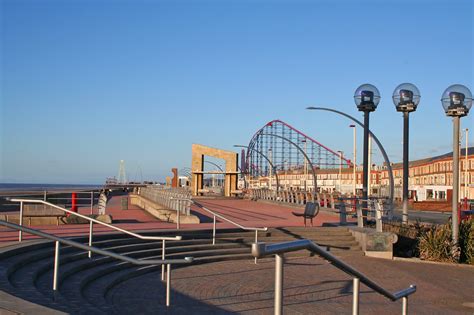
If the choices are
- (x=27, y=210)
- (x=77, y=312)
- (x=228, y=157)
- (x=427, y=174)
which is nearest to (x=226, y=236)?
(x=27, y=210)

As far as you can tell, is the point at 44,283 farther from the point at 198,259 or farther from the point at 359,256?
the point at 359,256

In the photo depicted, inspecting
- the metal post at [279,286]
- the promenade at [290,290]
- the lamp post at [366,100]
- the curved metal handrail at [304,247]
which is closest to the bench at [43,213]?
the promenade at [290,290]

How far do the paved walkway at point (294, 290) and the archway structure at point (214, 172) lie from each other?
39.3 meters

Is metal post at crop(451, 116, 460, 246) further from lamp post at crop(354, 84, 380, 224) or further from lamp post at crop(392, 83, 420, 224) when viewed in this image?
lamp post at crop(354, 84, 380, 224)

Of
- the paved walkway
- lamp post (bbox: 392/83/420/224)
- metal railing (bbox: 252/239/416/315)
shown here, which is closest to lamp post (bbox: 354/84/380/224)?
lamp post (bbox: 392/83/420/224)

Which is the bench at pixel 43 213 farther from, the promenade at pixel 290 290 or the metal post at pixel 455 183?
the metal post at pixel 455 183

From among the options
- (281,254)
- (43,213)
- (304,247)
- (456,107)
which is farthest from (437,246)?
(281,254)

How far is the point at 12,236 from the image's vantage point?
1384 cm

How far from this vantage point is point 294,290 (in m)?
11.1

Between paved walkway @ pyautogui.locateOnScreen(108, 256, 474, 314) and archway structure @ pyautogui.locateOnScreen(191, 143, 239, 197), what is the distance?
39.3 metres

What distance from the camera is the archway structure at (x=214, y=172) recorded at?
178 ft

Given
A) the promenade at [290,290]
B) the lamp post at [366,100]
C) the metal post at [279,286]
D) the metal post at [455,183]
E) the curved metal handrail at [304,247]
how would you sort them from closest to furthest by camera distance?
the curved metal handrail at [304,247]
the metal post at [279,286]
the promenade at [290,290]
the metal post at [455,183]
the lamp post at [366,100]

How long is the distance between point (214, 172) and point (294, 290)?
4391 centimetres

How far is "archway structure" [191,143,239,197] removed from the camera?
54344 millimetres
